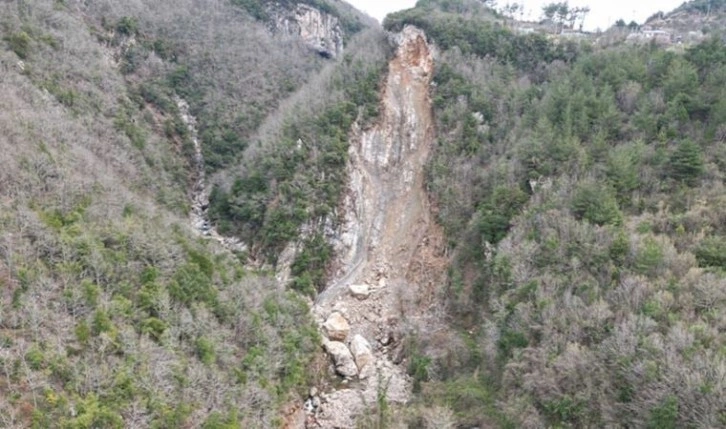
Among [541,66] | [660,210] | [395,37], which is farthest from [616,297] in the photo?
[395,37]

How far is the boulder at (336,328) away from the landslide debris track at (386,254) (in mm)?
83

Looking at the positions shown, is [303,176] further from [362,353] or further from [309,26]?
[309,26]

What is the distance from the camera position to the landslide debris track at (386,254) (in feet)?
127

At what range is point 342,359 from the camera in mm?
39594

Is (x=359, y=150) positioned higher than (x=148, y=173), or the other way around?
(x=359, y=150)

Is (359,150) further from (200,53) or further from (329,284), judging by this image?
(200,53)

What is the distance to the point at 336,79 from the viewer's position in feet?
203

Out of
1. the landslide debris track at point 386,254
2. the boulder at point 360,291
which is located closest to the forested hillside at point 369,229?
the landslide debris track at point 386,254

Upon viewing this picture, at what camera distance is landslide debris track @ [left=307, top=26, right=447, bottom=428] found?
1521 inches

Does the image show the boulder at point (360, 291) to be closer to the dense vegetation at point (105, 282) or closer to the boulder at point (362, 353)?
the boulder at point (362, 353)

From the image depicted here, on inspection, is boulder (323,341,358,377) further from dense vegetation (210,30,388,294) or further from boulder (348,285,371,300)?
dense vegetation (210,30,388,294)

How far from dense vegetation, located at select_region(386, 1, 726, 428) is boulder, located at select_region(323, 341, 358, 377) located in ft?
16.3

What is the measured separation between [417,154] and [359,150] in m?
6.92

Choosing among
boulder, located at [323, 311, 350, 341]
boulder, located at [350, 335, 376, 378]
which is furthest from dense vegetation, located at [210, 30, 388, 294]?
boulder, located at [350, 335, 376, 378]
